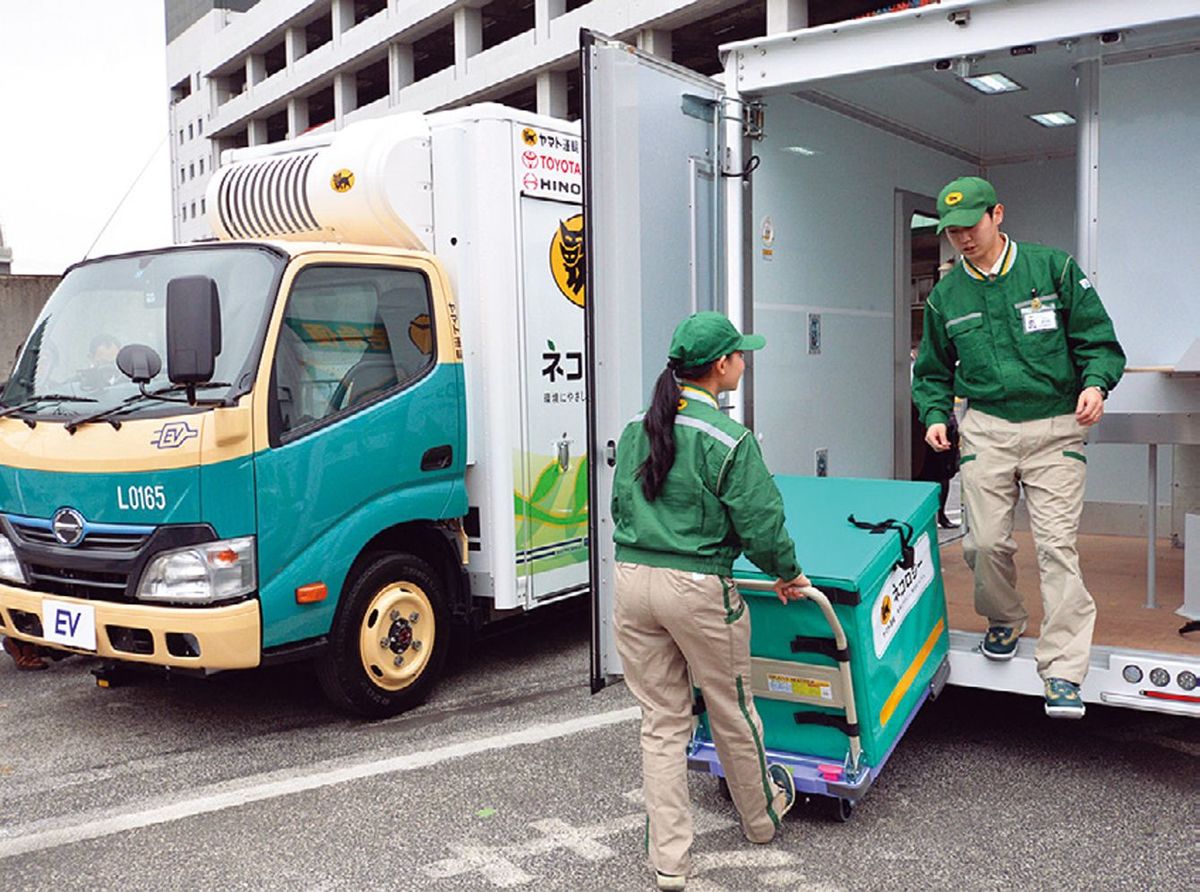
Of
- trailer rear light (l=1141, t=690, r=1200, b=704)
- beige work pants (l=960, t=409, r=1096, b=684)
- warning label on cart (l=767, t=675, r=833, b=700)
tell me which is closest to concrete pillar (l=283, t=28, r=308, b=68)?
beige work pants (l=960, t=409, r=1096, b=684)

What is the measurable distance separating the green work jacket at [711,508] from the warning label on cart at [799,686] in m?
0.55

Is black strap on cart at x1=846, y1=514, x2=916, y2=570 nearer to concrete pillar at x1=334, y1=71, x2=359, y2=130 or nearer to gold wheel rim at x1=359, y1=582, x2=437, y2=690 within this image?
gold wheel rim at x1=359, y1=582, x2=437, y2=690

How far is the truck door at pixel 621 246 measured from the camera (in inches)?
163

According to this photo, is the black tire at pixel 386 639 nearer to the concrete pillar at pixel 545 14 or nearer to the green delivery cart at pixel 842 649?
the green delivery cart at pixel 842 649

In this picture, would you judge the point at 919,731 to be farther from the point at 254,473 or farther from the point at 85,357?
the point at 85,357

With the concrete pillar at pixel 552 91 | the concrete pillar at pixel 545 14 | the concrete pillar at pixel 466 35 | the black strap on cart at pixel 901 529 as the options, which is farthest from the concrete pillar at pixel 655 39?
the black strap on cart at pixel 901 529

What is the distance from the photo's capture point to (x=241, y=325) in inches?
197

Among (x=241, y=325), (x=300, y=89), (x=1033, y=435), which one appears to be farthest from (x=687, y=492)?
(x=300, y=89)

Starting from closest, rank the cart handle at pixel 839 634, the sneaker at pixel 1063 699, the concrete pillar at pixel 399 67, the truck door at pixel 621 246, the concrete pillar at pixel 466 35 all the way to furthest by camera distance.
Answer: the cart handle at pixel 839 634, the sneaker at pixel 1063 699, the truck door at pixel 621 246, the concrete pillar at pixel 466 35, the concrete pillar at pixel 399 67

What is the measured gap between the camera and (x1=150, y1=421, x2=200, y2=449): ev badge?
4723 mm

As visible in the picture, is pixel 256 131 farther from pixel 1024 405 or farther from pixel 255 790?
pixel 1024 405

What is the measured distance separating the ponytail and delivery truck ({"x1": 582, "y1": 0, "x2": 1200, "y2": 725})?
65 centimetres

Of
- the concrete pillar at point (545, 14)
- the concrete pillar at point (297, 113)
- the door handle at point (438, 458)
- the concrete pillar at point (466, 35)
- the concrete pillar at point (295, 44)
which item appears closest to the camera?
the door handle at point (438, 458)

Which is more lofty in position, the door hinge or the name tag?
the door hinge
